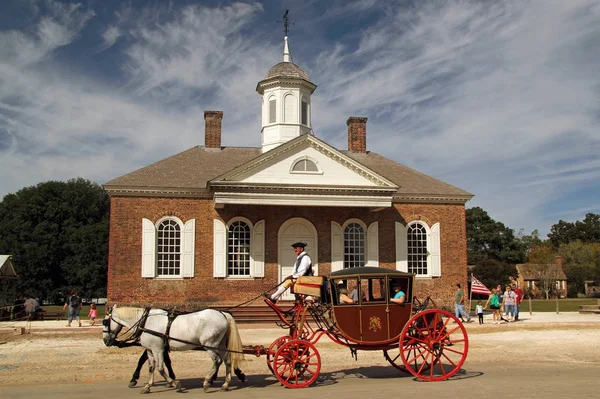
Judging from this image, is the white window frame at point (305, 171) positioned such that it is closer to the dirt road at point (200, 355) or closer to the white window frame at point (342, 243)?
the white window frame at point (342, 243)

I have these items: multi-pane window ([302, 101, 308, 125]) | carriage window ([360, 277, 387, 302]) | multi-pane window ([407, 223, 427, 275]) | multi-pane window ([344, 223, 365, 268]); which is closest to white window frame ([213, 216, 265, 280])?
multi-pane window ([344, 223, 365, 268])

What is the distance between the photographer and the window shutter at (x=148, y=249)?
2230 centimetres

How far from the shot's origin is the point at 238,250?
23.1m

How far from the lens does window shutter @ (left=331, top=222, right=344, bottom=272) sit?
23.5 m

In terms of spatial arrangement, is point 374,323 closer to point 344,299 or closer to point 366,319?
point 366,319

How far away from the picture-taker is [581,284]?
2808 inches

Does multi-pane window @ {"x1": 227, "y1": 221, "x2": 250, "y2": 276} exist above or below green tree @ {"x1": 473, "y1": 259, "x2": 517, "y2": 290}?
above

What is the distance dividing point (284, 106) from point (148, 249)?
31.5 feet

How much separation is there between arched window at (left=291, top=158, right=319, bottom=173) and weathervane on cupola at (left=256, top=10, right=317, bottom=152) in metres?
3.95

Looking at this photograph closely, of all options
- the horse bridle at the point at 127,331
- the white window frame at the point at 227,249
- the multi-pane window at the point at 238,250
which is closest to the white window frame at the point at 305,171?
the white window frame at the point at 227,249

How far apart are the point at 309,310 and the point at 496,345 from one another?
7558 millimetres

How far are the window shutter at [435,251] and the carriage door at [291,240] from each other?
507cm

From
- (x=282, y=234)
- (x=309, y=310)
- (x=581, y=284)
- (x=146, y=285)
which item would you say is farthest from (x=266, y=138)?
(x=581, y=284)

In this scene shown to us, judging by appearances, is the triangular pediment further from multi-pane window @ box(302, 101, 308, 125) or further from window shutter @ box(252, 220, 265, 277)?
multi-pane window @ box(302, 101, 308, 125)
